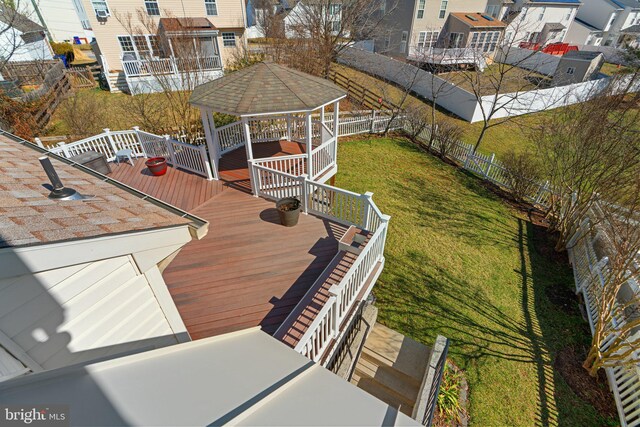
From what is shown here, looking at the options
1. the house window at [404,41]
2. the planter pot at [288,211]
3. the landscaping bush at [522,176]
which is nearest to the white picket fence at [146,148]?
the planter pot at [288,211]

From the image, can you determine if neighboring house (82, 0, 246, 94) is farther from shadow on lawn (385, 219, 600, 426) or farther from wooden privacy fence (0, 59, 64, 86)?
shadow on lawn (385, 219, 600, 426)

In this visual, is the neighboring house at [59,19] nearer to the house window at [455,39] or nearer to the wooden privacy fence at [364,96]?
the wooden privacy fence at [364,96]

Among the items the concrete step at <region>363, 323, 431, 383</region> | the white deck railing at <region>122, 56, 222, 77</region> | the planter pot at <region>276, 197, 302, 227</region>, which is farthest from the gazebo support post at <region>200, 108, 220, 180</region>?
the white deck railing at <region>122, 56, 222, 77</region>

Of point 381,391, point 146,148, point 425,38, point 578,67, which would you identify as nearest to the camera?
point 381,391

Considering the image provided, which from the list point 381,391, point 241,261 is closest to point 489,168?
point 381,391

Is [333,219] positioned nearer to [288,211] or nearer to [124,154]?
[288,211]

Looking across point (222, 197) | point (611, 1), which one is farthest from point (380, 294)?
point (611, 1)
